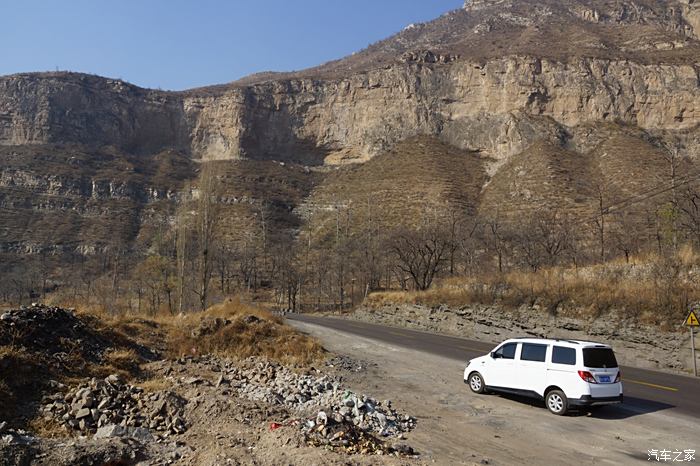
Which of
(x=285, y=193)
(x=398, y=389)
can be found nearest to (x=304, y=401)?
(x=398, y=389)

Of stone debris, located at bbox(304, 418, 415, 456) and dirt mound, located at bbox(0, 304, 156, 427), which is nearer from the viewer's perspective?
stone debris, located at bbox(304, 418, 415, 456)

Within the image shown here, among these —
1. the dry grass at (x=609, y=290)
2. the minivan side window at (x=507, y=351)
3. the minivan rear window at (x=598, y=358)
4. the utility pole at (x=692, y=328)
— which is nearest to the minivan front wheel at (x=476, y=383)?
the minivan side window at (x=507, y=351)

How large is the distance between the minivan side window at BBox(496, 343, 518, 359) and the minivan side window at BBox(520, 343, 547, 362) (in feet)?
1.00

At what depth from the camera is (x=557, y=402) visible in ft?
38.6

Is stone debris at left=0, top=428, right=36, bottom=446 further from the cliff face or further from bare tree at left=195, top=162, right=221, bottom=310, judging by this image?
the cliff face

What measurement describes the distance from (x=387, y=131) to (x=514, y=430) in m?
114

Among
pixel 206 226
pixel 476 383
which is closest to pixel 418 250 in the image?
pixel 206 226

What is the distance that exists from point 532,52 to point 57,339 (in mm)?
123923

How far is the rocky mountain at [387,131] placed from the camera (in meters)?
84.3

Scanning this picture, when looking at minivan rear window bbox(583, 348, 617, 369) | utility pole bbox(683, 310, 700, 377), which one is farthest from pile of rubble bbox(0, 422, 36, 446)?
utility pole bbox(683, 310, 700, 377)

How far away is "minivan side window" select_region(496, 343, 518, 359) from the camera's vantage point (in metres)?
13.1

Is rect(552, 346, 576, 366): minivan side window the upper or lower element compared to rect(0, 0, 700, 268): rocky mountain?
lower

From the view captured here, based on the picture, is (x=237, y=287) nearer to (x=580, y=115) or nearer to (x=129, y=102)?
(x=580, y=115)

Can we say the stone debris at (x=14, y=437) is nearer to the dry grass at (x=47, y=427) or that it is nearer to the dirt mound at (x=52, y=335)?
the dry grass at (x=47, y=427)
